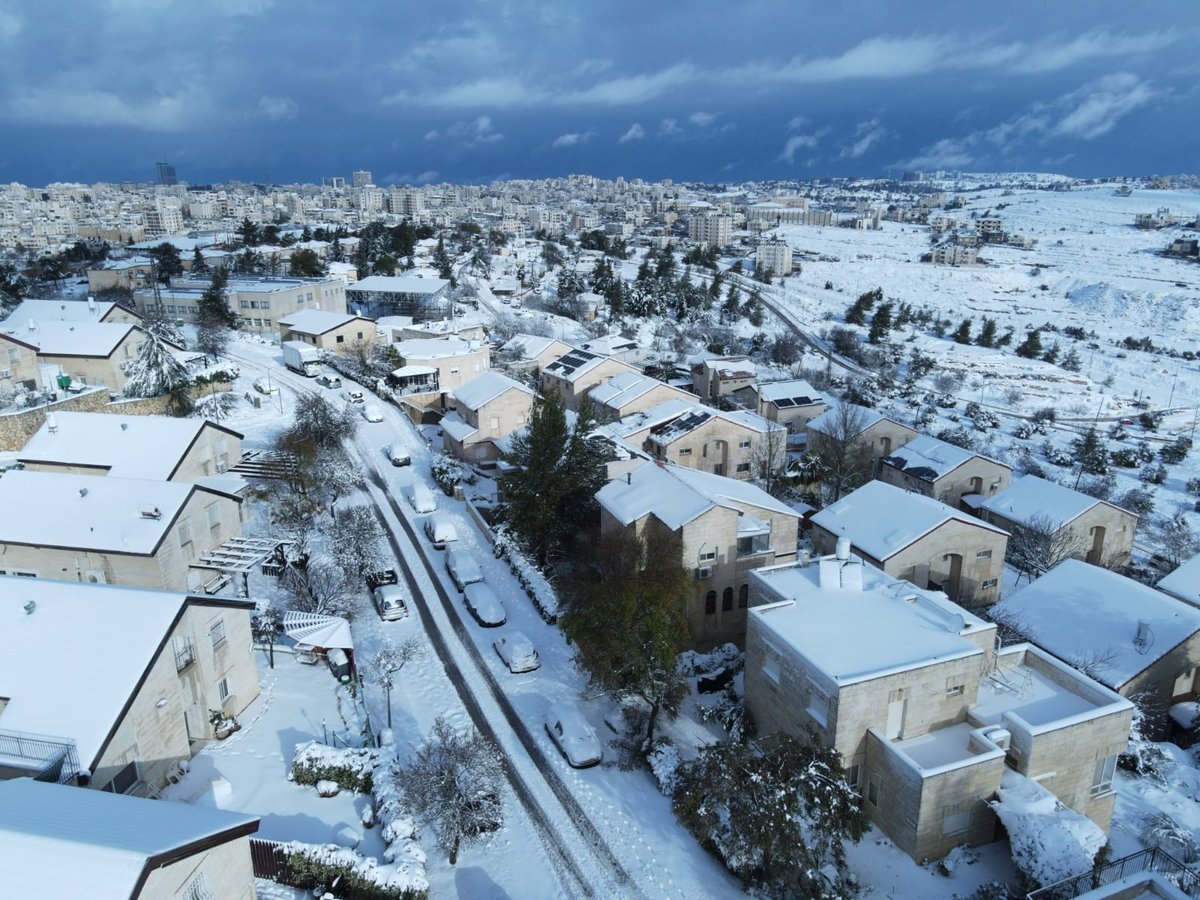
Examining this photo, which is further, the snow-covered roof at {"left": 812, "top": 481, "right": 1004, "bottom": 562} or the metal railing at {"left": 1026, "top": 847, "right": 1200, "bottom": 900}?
the snow-covered roof at {"left": 812, "top": 481, "right": 1004, "bottom": 562}

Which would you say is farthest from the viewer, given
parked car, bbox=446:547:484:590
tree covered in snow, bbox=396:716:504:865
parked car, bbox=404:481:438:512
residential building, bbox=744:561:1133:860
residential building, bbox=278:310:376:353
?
residential building, bbox=278:310:376:353

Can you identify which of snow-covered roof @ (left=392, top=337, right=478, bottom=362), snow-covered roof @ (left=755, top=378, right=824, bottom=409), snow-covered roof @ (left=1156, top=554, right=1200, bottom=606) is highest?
snow-covered roof @ (left=392, top=337, right=478, bottom=362)

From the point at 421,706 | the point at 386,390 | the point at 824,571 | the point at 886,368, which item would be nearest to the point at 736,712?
the point at 824,571

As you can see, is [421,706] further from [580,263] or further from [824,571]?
[580,263]

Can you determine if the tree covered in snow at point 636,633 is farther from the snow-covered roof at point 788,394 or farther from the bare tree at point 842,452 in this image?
the snow-covered roof at point 788,394

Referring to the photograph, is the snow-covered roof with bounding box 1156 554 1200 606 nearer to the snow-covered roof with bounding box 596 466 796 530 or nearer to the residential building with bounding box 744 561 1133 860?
the residential building with bounding box 744 561 1133 860

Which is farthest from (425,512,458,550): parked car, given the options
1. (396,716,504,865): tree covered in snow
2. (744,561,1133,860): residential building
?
(744,561,1133,860): residential building

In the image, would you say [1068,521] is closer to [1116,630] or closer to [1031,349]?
[1116,630]

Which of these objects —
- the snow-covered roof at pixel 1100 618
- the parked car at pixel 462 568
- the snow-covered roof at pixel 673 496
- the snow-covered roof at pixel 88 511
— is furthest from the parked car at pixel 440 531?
the snow-covered roof at pixel 1100 618
